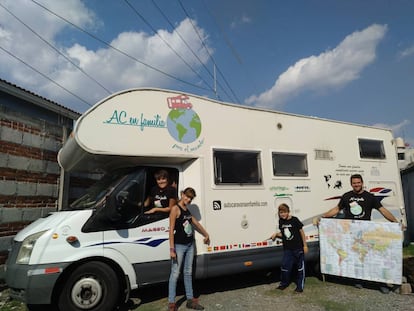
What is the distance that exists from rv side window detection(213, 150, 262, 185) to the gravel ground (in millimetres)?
1957

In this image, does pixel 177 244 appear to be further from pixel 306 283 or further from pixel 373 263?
pixel 373 263

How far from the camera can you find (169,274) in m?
5.14

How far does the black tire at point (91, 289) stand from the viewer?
14.6 ft

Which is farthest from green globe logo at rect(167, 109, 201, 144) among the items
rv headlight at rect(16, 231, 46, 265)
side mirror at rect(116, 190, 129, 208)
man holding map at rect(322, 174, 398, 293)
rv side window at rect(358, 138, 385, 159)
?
rv side window at rect(358, 138, 385, 159)

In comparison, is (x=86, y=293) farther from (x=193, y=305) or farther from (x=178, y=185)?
(x=178, y=185)

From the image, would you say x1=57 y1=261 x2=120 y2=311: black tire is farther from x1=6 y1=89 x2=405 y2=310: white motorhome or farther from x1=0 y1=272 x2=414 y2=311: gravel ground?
x1=0 y1=272 x2=414 y2=311: gravel ground

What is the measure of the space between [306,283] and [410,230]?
306 inches

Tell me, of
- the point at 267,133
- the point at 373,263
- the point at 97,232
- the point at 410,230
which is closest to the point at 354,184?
the point at 373,263

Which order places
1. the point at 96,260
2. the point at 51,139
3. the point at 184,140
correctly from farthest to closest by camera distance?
1. the point at 51,139
2. the point at 184,140
3. the point at 96,260

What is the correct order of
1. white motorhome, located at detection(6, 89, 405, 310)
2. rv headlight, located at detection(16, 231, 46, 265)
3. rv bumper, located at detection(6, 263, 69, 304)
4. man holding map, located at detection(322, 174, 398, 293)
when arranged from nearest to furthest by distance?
rv bumper, located at detection(6, 263, 69, 304), rv headlight, located at detection(16, 231, 46, 265), white motorhome, located at detection(6, 89, 405, 310), man holding map, located at detection(322, 174, 398, 293)

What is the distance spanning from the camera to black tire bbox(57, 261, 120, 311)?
4.46 metres

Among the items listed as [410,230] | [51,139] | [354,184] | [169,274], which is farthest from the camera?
[410,230]

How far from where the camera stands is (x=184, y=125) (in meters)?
5.66

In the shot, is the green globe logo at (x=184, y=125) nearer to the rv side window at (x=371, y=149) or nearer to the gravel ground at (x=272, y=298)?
the gravel ground at (x=272, y=298)
